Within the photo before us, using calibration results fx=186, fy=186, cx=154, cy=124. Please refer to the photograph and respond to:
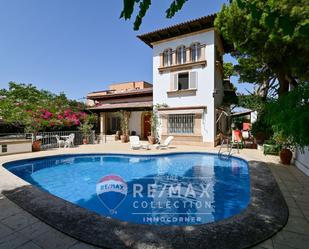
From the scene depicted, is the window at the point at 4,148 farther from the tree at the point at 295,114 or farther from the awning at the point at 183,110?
the tree at the point at 295,114

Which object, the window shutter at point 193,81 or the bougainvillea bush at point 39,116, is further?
the window shutter at point 193,81

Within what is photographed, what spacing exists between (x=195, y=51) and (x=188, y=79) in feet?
8.17

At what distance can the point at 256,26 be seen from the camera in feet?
35.3

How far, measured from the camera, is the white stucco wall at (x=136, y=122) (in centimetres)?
2290

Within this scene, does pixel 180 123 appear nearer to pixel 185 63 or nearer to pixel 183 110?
pixel 183 110

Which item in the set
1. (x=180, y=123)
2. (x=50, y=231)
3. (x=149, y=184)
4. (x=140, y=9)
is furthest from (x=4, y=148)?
(x=140, y=9)

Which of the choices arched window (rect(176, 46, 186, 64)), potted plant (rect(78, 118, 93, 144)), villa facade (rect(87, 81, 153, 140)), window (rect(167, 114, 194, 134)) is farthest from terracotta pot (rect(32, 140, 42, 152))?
arched window (rect(176, 46, 186, 64))

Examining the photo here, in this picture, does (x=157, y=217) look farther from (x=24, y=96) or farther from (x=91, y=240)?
(x=24, y=96)

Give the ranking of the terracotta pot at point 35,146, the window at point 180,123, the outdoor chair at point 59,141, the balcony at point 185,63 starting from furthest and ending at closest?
the window at point 180,123, the balcony at point 185,63, the outdoor chair at point 59,141, the terracotta pot at point 35,146

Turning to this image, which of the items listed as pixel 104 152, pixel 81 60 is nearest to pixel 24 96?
pixel 81 60

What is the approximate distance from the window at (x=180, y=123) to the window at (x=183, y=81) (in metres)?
2.69

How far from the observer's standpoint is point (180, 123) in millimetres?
17500

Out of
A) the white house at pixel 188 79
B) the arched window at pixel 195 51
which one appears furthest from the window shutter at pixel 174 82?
the arched window at pixel 195 51

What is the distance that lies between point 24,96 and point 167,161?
87.0 ft
